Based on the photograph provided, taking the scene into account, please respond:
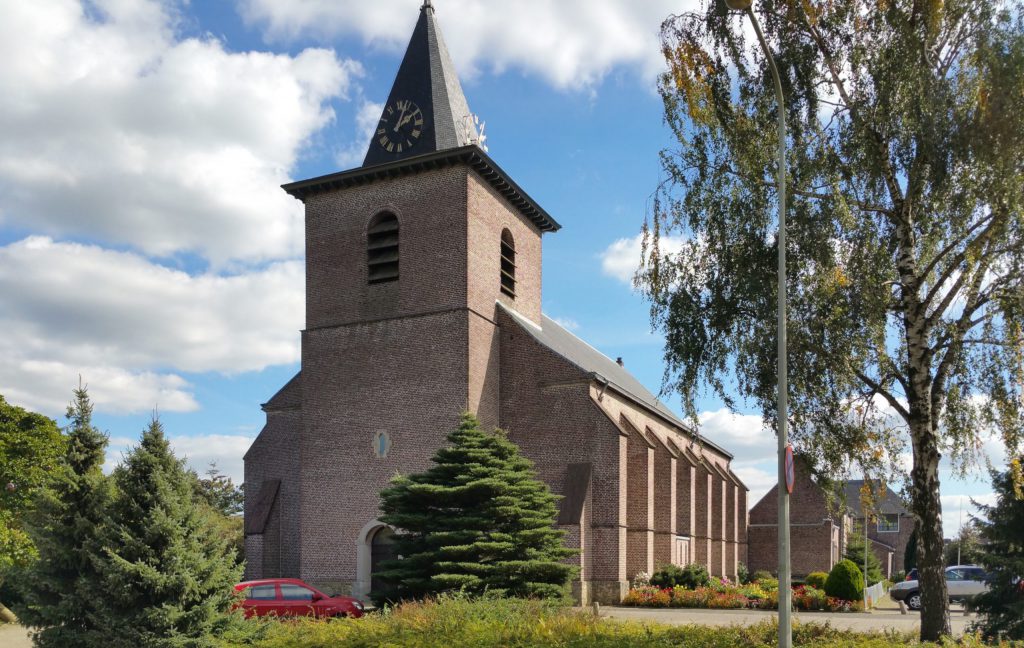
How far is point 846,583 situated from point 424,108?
20.4 m

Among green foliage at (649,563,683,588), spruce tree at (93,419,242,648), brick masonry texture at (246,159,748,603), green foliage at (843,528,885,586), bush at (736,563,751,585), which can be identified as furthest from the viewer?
green foliage at (843,528,885,586)

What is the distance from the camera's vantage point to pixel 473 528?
2061 centimetres

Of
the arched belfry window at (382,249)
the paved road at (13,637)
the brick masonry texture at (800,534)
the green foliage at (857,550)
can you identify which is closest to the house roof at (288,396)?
the arched belfry window at (382,249)

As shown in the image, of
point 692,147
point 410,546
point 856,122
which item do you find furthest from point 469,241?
point 856,122

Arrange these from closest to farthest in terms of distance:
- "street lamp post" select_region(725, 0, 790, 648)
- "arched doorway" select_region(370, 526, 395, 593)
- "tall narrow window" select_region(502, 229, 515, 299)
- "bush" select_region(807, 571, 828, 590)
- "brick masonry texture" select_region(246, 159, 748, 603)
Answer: "street lamp post" select_region(725, 0, 790, 648) < "brick masonry texture" select_region(246, 159, 748, 603) < "arched doorway" select_region(370, 526, 395, 593) < "tall narrow window" select_region(502, 229, 515, 299) < "bush" select_region(807, 571, 828, 590)

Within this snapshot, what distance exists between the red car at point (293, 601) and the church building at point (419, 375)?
7.23 m

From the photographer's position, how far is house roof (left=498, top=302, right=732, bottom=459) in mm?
29328

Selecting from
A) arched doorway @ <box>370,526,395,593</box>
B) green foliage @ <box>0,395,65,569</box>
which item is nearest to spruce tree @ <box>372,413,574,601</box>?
arched doorway @ <box>370,526,395,593</box>

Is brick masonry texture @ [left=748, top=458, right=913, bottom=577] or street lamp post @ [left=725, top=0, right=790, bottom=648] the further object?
brick masonry texture @ [left=748, top=458, right=913, bottom=577]

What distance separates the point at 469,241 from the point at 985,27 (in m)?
16.7

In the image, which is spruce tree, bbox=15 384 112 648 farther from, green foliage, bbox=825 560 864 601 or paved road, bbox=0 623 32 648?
green foliage, bbox=825 560 864 601

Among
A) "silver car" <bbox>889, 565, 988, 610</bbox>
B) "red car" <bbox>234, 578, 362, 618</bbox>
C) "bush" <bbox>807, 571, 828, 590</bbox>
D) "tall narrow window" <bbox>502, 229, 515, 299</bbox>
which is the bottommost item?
"bush" <bbox>807, 571, 828, 590</bbox>

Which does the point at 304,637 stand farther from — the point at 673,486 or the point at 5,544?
the point at 673,486

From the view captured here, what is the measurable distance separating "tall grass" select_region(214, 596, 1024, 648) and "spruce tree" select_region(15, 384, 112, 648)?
2485mm
